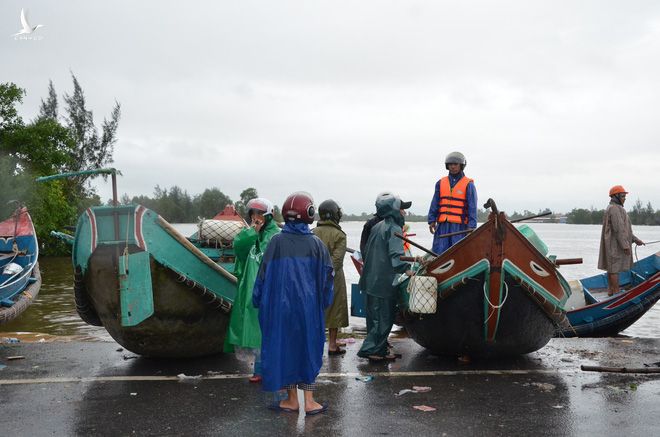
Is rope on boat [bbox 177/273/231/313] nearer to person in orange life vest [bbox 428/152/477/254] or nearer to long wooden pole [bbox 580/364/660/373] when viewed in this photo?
person in orange life vest [bbox 428/152/477/254]

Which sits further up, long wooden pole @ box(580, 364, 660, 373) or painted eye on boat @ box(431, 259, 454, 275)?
painted eye on boat @ box(431, 259, 454, 275)

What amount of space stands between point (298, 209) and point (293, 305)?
0.77 meters

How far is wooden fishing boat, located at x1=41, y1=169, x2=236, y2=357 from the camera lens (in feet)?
20.1

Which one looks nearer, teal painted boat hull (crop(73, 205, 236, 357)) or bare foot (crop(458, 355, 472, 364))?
teal painted boat hull (crop(73, 205, 236, 357))

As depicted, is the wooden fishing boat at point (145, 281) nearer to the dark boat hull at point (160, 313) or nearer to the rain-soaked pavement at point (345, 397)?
the dark boat hull at point (160, 313)

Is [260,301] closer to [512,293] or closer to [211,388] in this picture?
[211,388]

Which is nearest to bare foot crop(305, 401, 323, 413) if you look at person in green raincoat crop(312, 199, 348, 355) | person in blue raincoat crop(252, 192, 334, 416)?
person in blue raincoat crop(252, 192, 334, 416)

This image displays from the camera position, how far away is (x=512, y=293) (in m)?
6.22

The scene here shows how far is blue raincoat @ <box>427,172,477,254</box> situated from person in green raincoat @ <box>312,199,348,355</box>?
1.22 meters

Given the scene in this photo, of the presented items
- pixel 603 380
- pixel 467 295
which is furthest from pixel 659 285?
pixel 467 295

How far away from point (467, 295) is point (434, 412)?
1.55m

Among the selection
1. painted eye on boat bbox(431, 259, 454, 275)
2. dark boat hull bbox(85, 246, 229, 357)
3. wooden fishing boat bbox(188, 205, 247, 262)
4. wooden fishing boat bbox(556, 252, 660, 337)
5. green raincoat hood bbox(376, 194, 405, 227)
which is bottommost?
wooden fishing boat bbox(556, 252, 660, 337)

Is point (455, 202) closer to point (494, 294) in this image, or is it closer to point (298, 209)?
point (494, 294)

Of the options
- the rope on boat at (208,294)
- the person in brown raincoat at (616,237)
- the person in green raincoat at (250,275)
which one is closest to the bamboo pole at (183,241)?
the rope on boat at (208,294)
